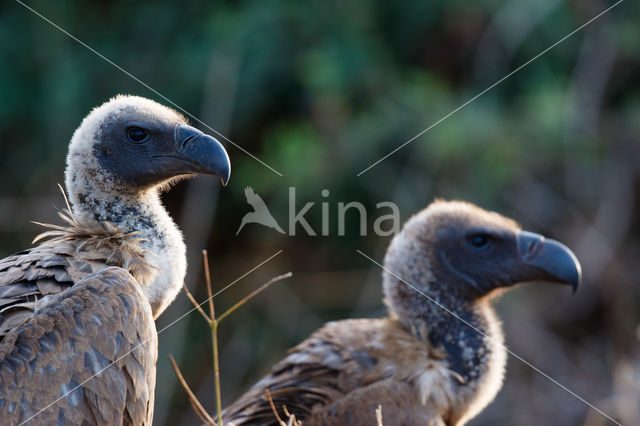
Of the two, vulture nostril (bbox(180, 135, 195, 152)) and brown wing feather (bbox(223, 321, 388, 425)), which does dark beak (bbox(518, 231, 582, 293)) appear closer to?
brown wing feather (bbox(223, 321, 388, 425))

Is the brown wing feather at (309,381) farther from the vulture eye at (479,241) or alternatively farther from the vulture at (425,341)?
the vulture eye at (479,241)

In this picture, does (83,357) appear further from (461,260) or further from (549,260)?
(549,260)

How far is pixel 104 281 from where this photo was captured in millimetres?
2332

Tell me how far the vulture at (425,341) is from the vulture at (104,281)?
2.02 feet

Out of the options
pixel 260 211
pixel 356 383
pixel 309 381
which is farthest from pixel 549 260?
pixel 260 211

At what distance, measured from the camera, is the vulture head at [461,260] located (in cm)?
334

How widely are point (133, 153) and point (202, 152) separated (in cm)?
24

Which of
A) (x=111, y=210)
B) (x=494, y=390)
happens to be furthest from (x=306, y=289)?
(x=111, y=210)

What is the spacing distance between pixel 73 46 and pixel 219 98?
1.30 meters

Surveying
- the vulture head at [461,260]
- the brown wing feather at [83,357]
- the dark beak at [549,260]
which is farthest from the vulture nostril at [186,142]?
the dark beak at [549,260]

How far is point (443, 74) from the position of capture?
6965 mm

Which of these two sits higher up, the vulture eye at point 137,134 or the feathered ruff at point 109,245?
the vulture eye at point 137,134

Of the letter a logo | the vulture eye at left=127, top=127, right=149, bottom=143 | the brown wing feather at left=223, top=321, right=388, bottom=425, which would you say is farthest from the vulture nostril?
the letter a logo

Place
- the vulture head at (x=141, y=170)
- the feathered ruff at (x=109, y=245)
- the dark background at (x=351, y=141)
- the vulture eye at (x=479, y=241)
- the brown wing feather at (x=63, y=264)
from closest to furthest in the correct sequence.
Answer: the brown wing feather at (x=63, y=264)
the feathered ruff at (x=109, y=245)
the vulture head at (x=141, y=170)
the vulture eye at (x=479, y=241)
the dark background at (x=351, y=141)
